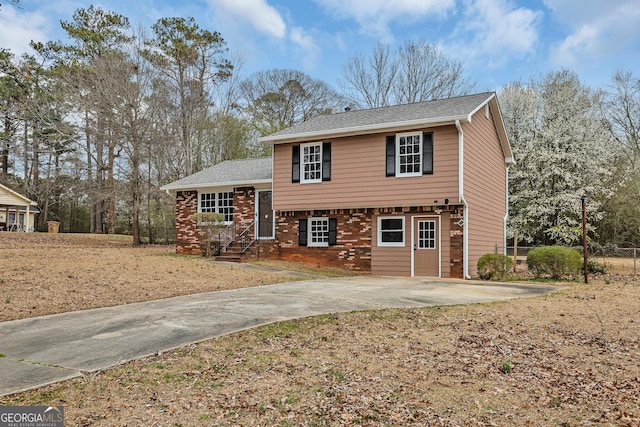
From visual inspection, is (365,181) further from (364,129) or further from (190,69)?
(190,69)

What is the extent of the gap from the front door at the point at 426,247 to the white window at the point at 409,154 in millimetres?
1567

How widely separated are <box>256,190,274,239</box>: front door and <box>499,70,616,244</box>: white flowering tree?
13.2m

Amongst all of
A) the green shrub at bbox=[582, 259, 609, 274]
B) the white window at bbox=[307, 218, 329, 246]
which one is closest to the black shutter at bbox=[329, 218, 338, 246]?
the white window at bbox=[307, 218, 329, 246]

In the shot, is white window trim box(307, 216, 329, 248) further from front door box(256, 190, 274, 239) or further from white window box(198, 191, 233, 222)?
white window box(198, 191, 233, 222)

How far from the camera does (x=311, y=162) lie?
1705 centimetres

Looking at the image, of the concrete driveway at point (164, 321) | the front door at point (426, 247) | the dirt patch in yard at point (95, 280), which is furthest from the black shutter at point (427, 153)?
the dirt patch in yard at point (95, 280)

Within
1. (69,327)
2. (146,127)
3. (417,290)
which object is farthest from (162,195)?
(69,327)

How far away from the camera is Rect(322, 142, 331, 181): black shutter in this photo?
16.6 meters

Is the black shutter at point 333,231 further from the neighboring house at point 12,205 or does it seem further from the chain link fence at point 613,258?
the neighboring house at point 12,205

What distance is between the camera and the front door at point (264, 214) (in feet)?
61.4

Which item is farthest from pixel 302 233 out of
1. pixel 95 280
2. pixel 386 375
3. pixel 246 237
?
pixel 386 375

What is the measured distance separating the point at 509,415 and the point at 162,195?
21.9 metres

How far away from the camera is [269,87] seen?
34219 mm

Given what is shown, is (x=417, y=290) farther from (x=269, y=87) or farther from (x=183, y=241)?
(x=269, y=87)
